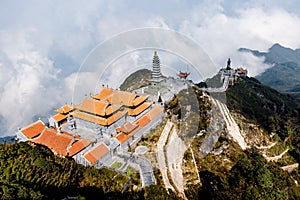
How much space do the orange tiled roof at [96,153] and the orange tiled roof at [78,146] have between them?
102 centimetres

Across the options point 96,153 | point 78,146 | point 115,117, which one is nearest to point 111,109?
point 115,117

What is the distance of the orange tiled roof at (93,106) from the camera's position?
Answer: 24078mm

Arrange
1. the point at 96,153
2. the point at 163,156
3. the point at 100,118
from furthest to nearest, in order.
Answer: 1. the point at 100,118
2. the point at 163,156
3. the point at 96,153

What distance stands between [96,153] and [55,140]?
4334mm

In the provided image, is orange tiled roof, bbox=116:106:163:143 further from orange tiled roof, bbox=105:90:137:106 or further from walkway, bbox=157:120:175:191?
walkway, bbox=157:120:175:191

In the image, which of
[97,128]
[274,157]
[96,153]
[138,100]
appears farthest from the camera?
[274,157]

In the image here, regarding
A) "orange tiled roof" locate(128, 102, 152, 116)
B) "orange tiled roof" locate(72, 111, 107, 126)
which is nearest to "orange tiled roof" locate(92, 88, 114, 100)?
"orange tiled roof" locate(72, 111, 107, 126)

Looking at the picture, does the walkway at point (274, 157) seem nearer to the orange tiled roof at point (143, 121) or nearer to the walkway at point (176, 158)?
the walkway at point (176, 158)

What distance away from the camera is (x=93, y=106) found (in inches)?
966

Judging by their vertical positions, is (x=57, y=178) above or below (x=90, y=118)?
below

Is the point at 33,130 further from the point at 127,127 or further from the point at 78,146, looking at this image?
the point at 127,127

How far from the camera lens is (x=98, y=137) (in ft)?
77.9

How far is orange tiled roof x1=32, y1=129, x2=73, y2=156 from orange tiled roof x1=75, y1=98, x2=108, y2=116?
3229 mm

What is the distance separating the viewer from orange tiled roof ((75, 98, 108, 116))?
24.1 meters
